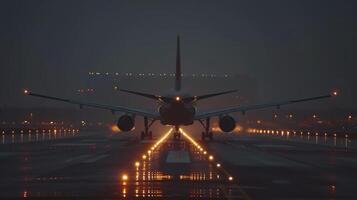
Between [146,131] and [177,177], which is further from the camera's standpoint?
[146,131]

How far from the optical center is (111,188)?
23219 millimetres

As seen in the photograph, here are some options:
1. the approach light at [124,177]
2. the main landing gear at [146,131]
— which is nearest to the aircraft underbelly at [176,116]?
the main landing gear at [146,131]

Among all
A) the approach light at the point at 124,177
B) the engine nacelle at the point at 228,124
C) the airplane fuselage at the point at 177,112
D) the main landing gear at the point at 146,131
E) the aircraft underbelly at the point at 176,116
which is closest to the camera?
the approach light at the point at 124,177

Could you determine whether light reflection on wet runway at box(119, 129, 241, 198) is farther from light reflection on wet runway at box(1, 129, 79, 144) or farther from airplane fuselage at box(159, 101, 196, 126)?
light reflection on wet runway at box(1, 129, 79, 144)

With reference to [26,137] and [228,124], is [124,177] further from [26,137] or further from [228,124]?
[26,137]

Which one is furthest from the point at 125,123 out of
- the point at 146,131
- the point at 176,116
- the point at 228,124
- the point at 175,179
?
the point at 175,179

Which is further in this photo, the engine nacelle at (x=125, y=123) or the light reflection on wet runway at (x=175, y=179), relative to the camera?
the engine nacelle at (x=125, y=123)

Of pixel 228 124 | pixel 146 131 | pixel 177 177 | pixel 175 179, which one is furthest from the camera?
pixel 146 131

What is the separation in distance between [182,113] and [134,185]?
36.9 meters

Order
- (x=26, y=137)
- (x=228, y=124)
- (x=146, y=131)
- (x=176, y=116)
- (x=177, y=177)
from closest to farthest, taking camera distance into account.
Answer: (x=177, y=177)
(x=176, y=116)
(x=228, y=124)
(x=146, y=131)
(x=26, y=137)

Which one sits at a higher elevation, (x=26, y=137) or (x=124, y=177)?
(x=26, y=137)

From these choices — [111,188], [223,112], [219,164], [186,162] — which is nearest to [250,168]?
[219,164]

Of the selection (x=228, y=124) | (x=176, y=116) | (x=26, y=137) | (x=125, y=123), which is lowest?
(x=26, y=137)

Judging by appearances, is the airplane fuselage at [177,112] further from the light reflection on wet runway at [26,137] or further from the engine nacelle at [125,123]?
the light reflection on wet runway at [26,137]
